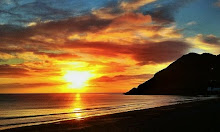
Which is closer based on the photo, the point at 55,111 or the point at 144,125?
the point at 144,125

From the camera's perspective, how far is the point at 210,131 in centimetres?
1577

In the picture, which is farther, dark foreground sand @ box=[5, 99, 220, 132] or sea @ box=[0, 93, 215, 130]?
sea @ box=[0, 93, 215, 130]

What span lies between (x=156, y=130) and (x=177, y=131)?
1441 mm

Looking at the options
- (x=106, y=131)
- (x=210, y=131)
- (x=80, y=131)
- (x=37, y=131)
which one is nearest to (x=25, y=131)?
(x=37, y=131)

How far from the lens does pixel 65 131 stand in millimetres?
18250

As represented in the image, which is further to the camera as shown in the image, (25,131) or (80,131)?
(25,131)

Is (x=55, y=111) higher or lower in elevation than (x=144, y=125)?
higher

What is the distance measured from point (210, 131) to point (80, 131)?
8.42 m

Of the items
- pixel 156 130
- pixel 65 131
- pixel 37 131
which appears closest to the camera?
pixel 156 130

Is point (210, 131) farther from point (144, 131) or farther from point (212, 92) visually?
point (212, 92)

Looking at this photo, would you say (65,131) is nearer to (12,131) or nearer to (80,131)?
(80,131)

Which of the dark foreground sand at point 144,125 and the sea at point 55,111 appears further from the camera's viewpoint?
the sea at point 55,111

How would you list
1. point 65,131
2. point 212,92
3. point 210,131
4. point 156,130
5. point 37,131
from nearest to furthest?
1. point 210,131
2. point 156,130
3. point 65,131
4. point 37,131
5. point 212,92

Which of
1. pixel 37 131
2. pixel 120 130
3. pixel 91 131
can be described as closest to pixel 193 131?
pixel 120 130
